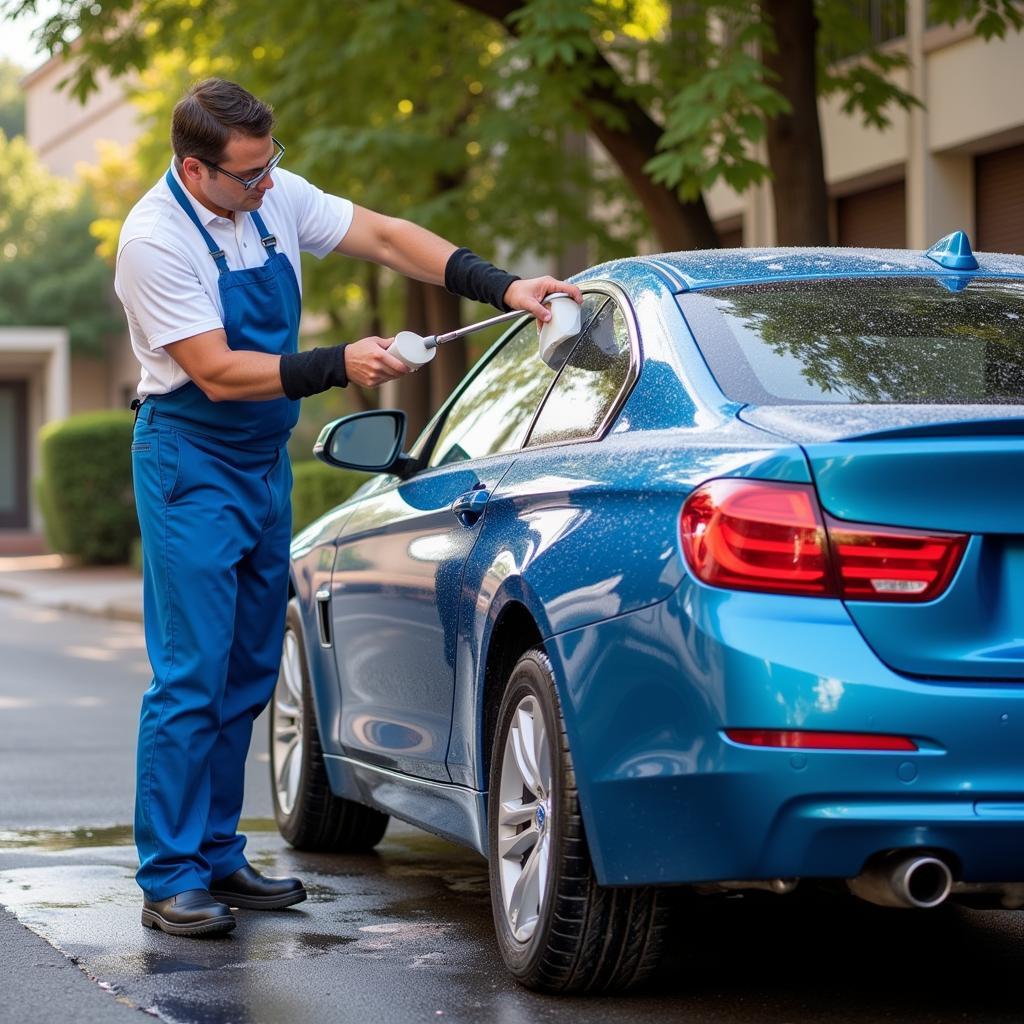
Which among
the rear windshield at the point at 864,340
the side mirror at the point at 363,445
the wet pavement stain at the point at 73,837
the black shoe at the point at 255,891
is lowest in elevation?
the wet pavement stain at the point at 73,837

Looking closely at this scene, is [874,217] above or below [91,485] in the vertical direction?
above

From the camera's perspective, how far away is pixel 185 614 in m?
5.20

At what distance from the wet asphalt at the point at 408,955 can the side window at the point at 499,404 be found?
117 cm

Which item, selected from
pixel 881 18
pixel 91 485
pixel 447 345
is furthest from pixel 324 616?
pixel 91 485

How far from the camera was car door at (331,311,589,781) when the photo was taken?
16.4ft

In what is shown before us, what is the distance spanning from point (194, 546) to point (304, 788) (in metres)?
1.39

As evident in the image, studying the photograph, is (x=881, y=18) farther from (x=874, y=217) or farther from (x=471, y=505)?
(x=471, y=505)

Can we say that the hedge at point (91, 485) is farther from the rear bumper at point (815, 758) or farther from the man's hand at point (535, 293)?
the rear bumper at point (815, 758)

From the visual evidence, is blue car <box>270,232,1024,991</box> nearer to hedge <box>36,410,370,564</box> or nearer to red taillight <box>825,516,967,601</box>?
red taillight <box>825,516,967,601</box>

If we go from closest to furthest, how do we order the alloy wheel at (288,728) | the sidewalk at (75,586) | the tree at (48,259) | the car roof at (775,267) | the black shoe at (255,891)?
the car roof at (775,267) < the black shoe at (255,891) < the alloy wheel at (288,728) < the sidewalk at (75,586) < the tree at (48,259)

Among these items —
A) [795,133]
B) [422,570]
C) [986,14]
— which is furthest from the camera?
[795,133]

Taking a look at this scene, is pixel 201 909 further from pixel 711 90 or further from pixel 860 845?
pixel 711 90

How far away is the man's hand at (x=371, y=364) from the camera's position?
4.89m

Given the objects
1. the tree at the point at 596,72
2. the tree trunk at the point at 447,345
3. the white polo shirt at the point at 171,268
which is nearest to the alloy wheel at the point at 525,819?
the white polo shirt at the point at 171,268
